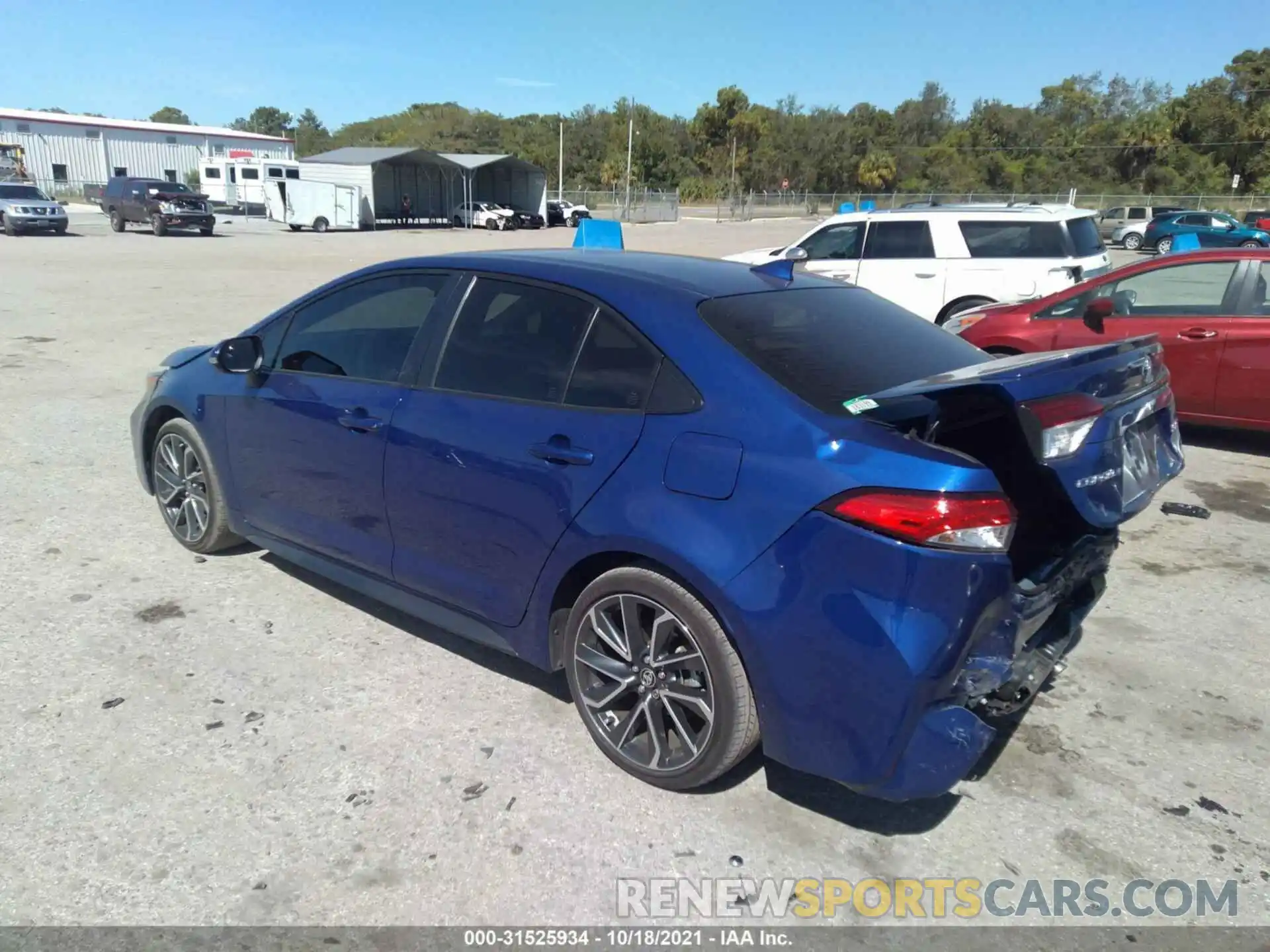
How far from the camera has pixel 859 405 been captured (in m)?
2.76

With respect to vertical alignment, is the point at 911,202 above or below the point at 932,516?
above

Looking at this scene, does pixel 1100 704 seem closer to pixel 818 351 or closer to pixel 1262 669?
pixel 1262 669

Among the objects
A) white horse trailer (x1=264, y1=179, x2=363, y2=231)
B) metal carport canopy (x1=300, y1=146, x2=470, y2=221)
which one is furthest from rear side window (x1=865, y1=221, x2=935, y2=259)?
metal carport canopy (x1=300, y1=146, x2=470, y2=221)

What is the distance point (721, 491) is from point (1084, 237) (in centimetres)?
980

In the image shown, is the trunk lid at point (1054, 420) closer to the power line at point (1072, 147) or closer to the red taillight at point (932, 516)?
the red taillight at point (932, 516)

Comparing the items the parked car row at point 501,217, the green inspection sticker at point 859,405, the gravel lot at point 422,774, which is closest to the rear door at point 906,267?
the gravel lot at point 422,774

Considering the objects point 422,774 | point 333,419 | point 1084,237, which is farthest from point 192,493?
point 1084,237

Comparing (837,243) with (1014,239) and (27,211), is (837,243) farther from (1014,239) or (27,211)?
(27,211)

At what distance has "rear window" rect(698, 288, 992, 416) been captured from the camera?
288cm

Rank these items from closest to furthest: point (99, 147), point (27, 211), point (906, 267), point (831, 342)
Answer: point (831, 342), point (906, 267), point (27, 211), point (99, 147)

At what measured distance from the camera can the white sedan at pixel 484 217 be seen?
46.3 meters

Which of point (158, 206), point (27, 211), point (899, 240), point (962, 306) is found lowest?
point (962, 306)

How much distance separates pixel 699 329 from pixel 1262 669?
9.79 ft

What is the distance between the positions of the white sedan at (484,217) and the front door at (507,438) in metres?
44.9
